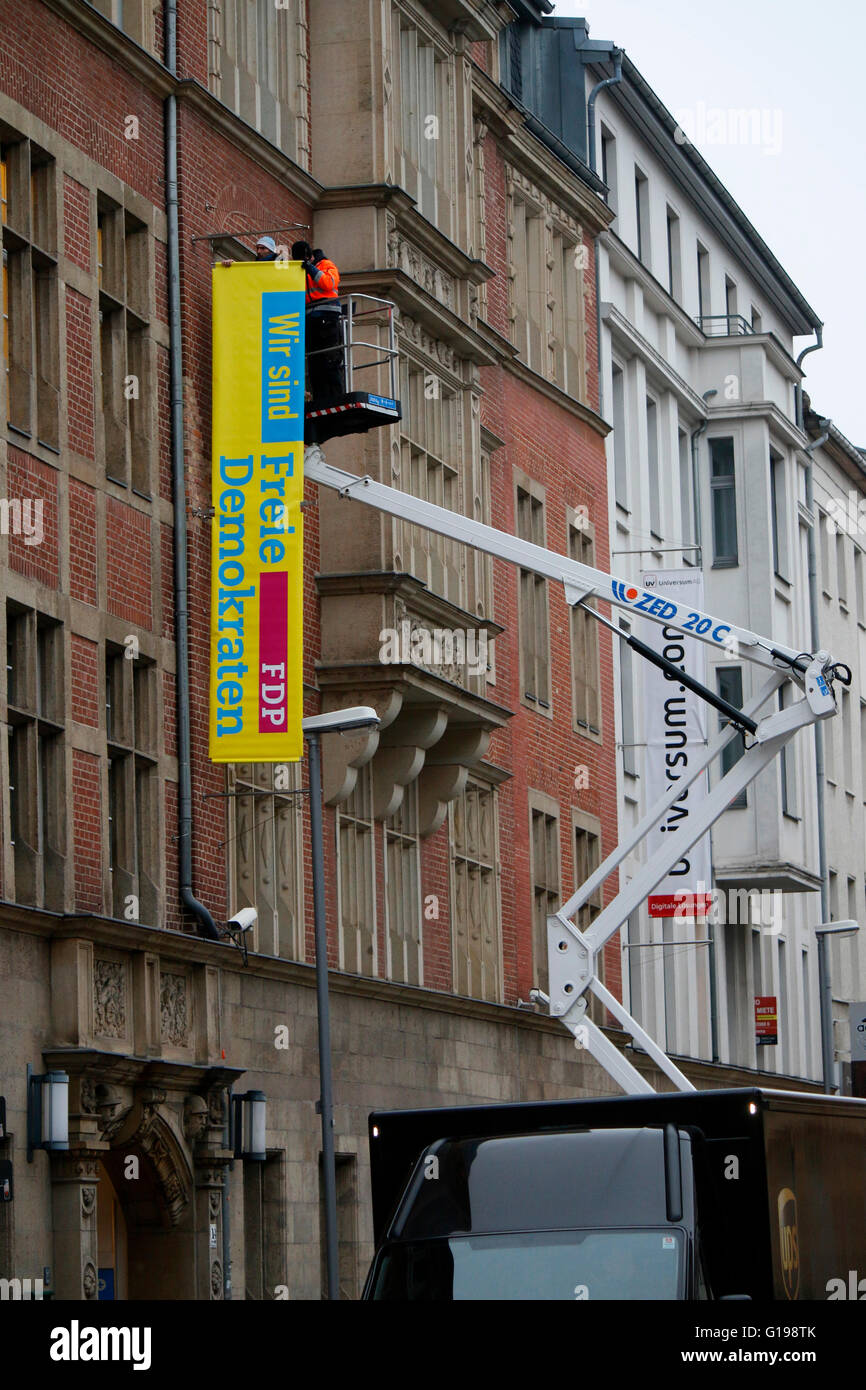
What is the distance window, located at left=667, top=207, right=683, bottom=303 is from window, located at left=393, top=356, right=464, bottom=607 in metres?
16.9

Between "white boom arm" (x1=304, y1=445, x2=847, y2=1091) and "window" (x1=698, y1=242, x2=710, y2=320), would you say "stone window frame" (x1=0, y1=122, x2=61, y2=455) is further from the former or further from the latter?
"window" (x1=698, y1=242, x2=710, y2=320)

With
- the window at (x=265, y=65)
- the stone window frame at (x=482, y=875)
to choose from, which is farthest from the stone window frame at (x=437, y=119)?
the stone window frame at (x=482, y=875)

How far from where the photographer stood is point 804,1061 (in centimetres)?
5288

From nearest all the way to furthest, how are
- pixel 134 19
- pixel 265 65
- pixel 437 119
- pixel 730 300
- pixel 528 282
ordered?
pixel 134 19 → pixel 265 65 → pixel 437 119 → pixel 528 282 → pixel 730 300

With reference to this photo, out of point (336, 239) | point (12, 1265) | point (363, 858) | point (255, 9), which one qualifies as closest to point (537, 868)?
point (363, 858)

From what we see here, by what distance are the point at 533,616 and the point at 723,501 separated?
13289 mm

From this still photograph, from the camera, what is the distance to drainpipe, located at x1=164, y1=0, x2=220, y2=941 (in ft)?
80.1

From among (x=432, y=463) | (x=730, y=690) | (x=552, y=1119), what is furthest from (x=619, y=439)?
(x=552, y=1119)

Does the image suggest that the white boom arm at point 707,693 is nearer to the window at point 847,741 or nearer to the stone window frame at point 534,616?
the stone window frame at point 534,616

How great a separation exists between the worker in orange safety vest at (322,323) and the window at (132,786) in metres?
3.67

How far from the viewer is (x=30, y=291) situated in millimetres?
22328

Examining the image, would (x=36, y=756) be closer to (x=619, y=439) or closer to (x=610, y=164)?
(x=619, y=439)
